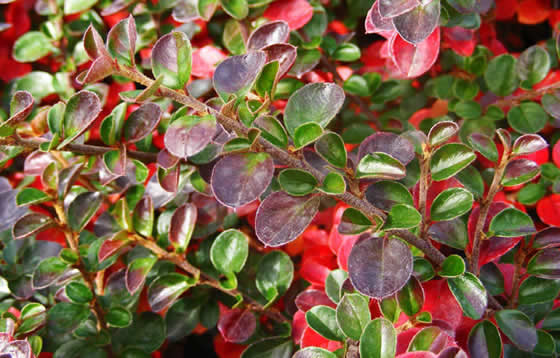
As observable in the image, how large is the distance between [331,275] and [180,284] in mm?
211

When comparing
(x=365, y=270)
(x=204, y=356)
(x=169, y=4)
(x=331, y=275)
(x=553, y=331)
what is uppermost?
(x=169, y=4)

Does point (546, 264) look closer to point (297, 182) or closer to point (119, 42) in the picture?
point (297, 182)

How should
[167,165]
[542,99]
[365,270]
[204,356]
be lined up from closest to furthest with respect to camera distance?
[365,270], [167,165], [542,99], [204,356]

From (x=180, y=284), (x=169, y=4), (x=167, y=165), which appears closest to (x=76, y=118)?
(x=167, y=165)

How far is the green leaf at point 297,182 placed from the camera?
1.97ft

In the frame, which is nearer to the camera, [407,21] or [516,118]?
[407,21]

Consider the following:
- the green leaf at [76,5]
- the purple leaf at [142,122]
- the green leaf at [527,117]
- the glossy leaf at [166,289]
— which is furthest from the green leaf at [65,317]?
the green leaf at [527,117]

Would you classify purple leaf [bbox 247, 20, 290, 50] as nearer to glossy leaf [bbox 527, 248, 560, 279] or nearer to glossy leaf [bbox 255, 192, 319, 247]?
glossy leaf [bbox 255, 192, 319, 247]

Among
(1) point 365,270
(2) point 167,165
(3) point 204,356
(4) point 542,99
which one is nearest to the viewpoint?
(1) point 365,270

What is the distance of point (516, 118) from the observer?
891mm

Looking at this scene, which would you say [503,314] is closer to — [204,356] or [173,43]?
[173,43]

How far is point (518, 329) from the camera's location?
2.17ft

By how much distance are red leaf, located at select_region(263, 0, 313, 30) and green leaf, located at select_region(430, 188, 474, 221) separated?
14.8 inches

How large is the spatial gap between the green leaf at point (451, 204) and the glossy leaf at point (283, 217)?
0.15 metres
